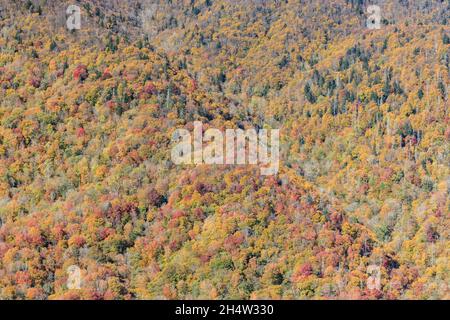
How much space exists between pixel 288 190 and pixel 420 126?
36.9 metres

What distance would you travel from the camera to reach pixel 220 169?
331 ft

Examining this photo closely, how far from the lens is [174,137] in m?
108

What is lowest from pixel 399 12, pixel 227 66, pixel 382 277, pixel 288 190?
pixel 382 277

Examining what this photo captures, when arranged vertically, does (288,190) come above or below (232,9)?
below

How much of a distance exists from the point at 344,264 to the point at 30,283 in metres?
31.9

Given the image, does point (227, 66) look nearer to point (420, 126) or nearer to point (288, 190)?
point (420, 126)

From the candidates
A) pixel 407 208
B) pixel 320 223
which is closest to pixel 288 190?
pixel 320 223

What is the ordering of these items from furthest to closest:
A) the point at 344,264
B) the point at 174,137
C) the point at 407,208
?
the point at 407,208 < the point at 174,137 < the point at 344,264

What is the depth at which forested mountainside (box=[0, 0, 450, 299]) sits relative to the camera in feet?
295

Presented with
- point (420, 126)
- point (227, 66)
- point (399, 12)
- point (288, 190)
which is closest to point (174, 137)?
point (288, 190)

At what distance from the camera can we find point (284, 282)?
291 ft

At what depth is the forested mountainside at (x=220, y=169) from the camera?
90000 mm
